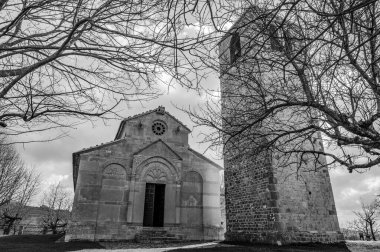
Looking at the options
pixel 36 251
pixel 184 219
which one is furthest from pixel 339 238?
pixel 36 251

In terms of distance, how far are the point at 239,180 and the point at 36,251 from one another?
347 inches

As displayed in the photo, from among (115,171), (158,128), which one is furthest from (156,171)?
(158,128)

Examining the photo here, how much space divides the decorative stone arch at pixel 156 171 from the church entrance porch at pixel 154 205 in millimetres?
386

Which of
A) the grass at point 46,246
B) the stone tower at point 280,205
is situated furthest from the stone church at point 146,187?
the stone tower at point 280,205

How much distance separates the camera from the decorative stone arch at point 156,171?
46.4 feet

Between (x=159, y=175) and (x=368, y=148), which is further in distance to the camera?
(x=159, y=175)

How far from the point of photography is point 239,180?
13180 mm

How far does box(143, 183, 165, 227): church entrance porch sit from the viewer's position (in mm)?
13836

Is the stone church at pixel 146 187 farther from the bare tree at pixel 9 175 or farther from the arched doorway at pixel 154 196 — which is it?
the bare tree at pixel 9 175

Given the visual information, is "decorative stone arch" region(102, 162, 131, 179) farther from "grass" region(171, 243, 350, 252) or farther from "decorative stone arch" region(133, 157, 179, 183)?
"grass" region(171, 243, 350, 252)

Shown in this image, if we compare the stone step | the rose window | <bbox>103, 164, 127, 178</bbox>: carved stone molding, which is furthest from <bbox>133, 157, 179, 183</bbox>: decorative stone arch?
the stone step

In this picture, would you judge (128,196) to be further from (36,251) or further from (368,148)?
(368,148)

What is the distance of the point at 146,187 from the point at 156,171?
38.7 inches

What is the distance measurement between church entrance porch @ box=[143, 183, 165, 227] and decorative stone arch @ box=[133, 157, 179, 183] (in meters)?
0.39
